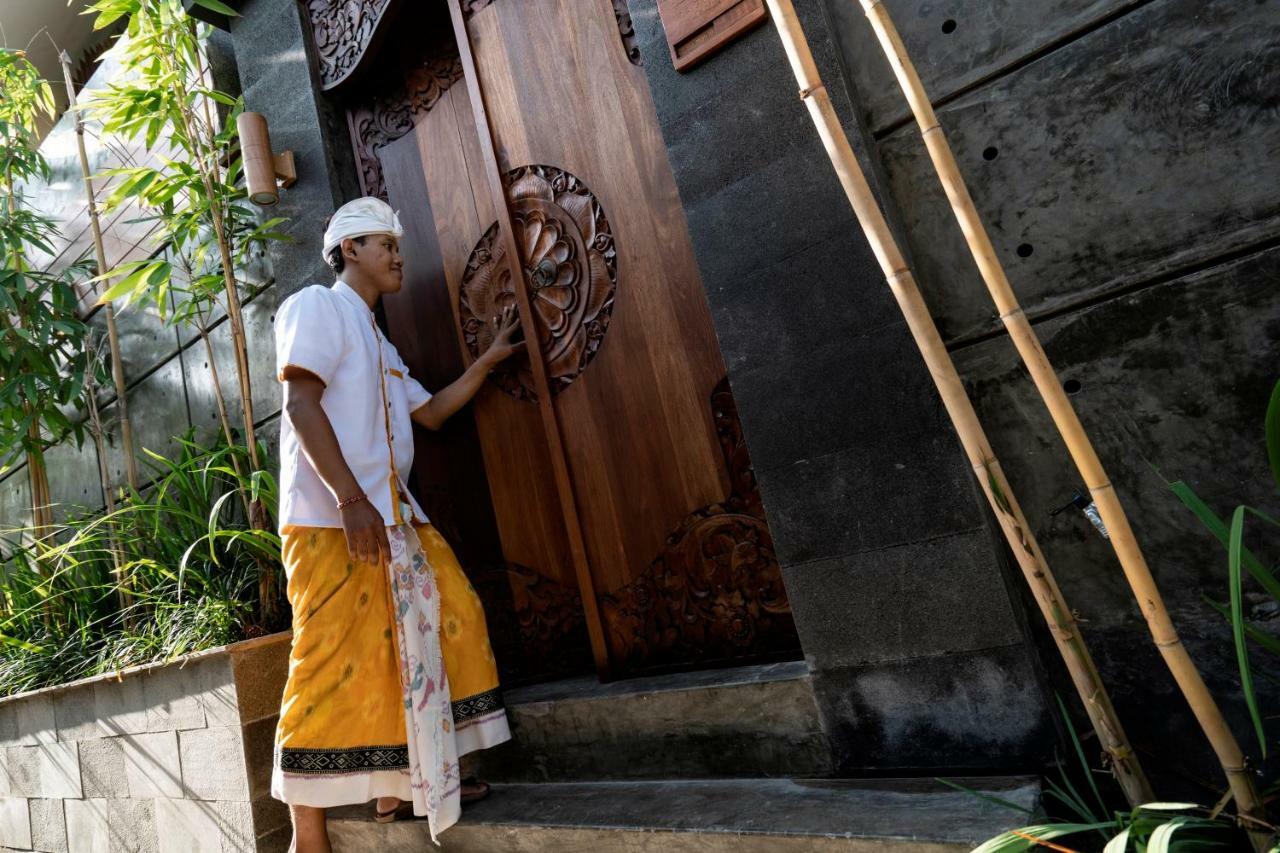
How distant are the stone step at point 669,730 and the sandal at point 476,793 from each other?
0.11 metres

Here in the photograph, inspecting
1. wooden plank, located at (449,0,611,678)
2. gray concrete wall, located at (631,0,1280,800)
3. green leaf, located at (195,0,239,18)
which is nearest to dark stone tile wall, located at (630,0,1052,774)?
gray concrete wall, located at (631,0,1280,800)

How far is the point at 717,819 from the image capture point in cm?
168

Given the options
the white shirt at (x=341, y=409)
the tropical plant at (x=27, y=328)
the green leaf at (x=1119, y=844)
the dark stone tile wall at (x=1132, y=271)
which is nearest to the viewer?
the green leaf at (x=1119, y=844)

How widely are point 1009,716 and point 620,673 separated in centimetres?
120

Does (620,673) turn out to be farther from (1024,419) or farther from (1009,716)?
(1024,419)

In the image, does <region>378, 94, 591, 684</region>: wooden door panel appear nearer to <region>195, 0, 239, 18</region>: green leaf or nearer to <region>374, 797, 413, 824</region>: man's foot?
<region>374, 797, 413, 824</region>: man's foot

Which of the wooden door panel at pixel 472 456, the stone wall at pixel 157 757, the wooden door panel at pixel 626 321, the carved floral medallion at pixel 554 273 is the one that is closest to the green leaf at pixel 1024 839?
the wooden door panel at pixel 626 321

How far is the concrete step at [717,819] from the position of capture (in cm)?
144

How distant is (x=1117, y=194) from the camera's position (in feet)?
5.48

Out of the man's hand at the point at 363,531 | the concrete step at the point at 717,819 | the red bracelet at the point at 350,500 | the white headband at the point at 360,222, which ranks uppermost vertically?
the white headband at the point at 360,222

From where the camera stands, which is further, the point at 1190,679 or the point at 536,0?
the point at 536,0

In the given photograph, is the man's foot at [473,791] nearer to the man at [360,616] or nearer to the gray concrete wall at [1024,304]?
the man at [360,616]

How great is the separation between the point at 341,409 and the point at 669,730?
1299 millimetres

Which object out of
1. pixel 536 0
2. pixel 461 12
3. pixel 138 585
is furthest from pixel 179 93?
pixel 138 585
